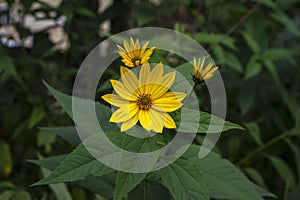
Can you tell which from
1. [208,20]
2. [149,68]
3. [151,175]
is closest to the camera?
[149,68]

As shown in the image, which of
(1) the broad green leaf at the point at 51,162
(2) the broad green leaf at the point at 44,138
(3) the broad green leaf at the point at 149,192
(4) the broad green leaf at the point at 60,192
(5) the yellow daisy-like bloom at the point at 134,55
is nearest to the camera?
(5) the yellow daisy-like bloom at the point at 134,55

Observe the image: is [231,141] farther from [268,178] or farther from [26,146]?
[26,146]

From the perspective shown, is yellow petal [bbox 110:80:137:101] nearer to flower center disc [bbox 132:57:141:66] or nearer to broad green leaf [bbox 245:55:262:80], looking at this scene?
flower center disc [bbox 132:57:141:66]

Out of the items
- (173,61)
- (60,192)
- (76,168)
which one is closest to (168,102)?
(76,168)

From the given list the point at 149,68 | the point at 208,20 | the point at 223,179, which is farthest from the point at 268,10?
the point at 149,68

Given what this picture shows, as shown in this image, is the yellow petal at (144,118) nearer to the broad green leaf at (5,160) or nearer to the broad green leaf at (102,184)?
the broad green leaf at (102,184)

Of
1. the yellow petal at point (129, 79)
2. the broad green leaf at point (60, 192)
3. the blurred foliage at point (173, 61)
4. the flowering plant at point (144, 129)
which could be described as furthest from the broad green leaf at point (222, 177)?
the blurred foliage at point (173, 61)
